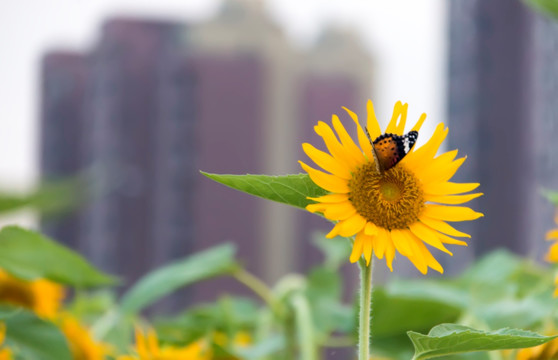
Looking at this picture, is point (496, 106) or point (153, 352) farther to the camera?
point (496, 106)

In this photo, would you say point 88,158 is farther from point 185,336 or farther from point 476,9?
point 185,336

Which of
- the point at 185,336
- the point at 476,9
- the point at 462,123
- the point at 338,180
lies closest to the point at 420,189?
the point at 338,180

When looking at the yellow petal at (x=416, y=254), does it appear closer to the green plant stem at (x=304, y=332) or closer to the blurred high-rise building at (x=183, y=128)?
the green plant stem at (x=304, y=332)

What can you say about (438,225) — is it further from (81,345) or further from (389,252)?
(81,345)

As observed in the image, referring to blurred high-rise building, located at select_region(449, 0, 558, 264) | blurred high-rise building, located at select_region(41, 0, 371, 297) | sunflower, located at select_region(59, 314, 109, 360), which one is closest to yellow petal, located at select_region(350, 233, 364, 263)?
sunflower, located at select_region(59, 314, 109, 360)

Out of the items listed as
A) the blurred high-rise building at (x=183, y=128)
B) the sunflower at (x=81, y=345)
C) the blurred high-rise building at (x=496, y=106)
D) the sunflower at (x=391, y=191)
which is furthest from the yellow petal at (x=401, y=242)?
the blurred high-rise building at (x=183, y=128)

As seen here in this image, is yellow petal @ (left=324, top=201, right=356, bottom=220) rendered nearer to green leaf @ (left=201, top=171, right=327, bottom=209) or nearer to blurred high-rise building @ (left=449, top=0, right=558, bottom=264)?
green leaf @ (left=201, top=171, right=327, bottom=209)

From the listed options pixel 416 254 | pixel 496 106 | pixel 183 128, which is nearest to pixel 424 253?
pixel 416 254
